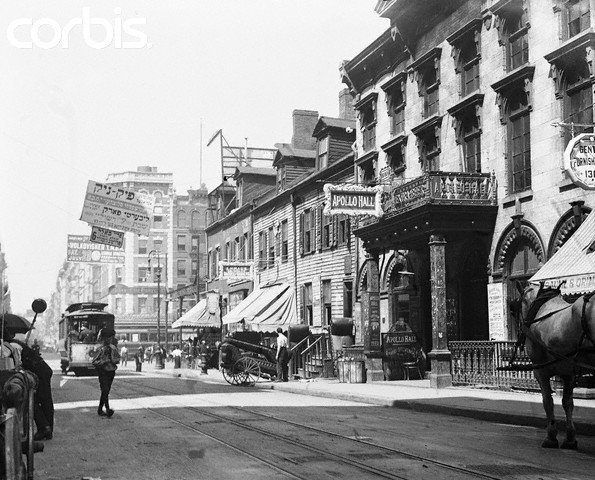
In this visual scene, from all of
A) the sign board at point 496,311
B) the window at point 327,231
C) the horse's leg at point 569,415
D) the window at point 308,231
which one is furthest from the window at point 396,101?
the horse's leg at point 569,415

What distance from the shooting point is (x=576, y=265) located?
17109mm

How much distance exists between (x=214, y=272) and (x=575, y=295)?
40.4 m

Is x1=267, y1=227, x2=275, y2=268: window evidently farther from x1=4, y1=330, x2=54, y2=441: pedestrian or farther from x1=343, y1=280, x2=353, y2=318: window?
x1=4, y1=330, x2=54, y2=441: pedestrian

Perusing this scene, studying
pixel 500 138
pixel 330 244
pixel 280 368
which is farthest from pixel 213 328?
pixel 500 138

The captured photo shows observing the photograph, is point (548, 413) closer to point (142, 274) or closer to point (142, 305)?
point (142, 305)

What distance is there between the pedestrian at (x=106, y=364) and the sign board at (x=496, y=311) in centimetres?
1046

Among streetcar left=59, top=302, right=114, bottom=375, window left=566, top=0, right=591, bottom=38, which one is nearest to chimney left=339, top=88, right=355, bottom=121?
streetcar left=59, top=302, right=114, bottom=375

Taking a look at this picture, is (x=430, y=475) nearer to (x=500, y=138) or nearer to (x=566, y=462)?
(x=566, y=462)

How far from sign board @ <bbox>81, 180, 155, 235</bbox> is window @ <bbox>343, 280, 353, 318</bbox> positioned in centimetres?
1370

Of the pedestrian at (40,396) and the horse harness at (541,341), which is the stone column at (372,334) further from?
the pedestrian at (40,396)

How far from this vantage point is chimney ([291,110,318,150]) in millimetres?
44844

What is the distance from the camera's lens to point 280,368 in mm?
29609

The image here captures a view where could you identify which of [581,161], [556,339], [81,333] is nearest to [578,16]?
[581,161]

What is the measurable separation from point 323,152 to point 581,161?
21325 millimetres
